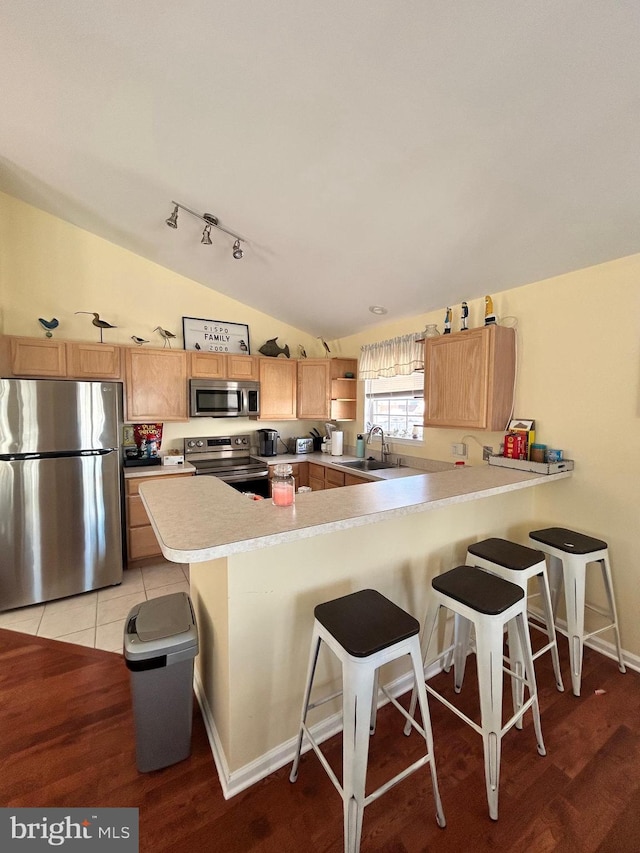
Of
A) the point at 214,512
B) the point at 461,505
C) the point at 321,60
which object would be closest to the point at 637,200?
the point at 321,60

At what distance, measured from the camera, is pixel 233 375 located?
368cm

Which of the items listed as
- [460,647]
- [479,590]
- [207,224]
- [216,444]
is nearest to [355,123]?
[207,224]

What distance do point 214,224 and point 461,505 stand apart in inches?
99.5

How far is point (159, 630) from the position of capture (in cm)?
138

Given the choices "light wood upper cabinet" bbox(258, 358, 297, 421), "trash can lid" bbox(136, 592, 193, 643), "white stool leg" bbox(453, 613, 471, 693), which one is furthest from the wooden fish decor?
"white stool leg" bbox(453, 613, 471, 693)

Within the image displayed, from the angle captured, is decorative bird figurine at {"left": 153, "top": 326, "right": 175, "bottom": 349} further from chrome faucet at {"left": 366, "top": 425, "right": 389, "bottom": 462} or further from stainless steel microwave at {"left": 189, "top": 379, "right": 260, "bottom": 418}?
chrome faucet at {"left": 366, "top": 425, "right": 389, "bottom": 462}

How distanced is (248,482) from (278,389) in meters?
1.12

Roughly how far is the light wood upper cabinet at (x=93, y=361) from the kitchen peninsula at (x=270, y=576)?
196 centimetres

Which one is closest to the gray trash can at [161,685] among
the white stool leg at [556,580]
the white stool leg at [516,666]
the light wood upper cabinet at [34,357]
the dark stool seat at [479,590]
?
the dark stool seat at [479,590]

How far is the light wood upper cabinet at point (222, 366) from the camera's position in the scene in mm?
3491

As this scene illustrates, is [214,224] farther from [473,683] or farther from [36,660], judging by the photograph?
[473,683]

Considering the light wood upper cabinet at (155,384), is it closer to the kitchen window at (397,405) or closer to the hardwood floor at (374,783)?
the kitchen window at (397,405)

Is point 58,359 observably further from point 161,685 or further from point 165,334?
point 161,685

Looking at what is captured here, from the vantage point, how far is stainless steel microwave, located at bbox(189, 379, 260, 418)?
3.47m
